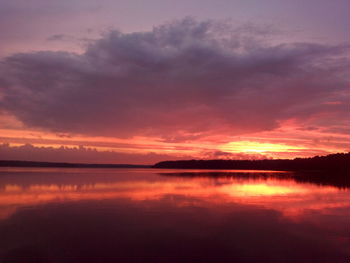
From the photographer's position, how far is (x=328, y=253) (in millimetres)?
13070

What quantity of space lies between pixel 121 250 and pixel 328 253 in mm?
7684

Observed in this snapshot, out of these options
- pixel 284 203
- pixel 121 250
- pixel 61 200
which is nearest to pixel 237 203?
pixel 284 203

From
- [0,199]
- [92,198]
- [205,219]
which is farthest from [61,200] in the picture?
[205,219]

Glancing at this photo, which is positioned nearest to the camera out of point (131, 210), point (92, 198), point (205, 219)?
point (205, 219)

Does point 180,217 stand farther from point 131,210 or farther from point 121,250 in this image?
point 121,250

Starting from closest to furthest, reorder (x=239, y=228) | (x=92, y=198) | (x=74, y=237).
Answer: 1. (x=74, y=237)
2. (x=239, y=228)
3. (x=92, y=198)

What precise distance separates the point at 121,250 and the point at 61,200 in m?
15.7

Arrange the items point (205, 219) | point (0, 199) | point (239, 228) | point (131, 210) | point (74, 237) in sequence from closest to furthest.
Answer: point (74, 237)
point (239, 228)
point (205, 219)
point (131, 210)
point (0, 199)

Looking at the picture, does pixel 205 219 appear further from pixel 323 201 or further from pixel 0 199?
pixel 0 199

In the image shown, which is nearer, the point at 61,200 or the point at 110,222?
the point at 110,222

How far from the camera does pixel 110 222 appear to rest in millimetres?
18125

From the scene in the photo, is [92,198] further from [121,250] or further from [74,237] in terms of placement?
[121,250]

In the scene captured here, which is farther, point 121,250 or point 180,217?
point 180,217

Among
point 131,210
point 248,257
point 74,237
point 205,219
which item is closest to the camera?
point 248,257
